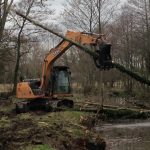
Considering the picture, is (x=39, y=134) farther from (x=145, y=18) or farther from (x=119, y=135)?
(x=145, y=18)

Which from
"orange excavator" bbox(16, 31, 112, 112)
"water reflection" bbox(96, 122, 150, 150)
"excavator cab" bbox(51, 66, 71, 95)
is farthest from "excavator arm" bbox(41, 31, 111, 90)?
"water reflection" bbox(96, 122, 150, 150)

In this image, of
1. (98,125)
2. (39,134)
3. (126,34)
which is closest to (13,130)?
(39,134)

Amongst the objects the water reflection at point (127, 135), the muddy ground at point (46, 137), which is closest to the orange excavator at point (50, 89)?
the water reflection at point (127, 135)

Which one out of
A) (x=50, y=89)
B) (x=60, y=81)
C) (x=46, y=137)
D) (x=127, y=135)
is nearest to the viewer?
(x=46, y=137)

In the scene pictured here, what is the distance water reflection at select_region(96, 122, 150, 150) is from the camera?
1867 cm

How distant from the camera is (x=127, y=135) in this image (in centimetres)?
2214

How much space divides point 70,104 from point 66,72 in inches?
80.9

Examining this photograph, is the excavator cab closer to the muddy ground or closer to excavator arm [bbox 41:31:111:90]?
excavator arm [bbox 41:31:111:90]

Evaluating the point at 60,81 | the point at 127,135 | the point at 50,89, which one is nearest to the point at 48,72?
the point at 60,81

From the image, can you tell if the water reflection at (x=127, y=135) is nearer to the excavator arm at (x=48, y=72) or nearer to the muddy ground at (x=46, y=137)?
the muddy ground at (x=46, y=137)

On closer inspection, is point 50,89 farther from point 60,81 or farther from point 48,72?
point 48,72

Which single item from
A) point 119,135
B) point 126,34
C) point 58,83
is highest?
point 126,34

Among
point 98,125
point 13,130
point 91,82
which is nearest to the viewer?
point 13,130

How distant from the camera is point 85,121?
24.1 m
